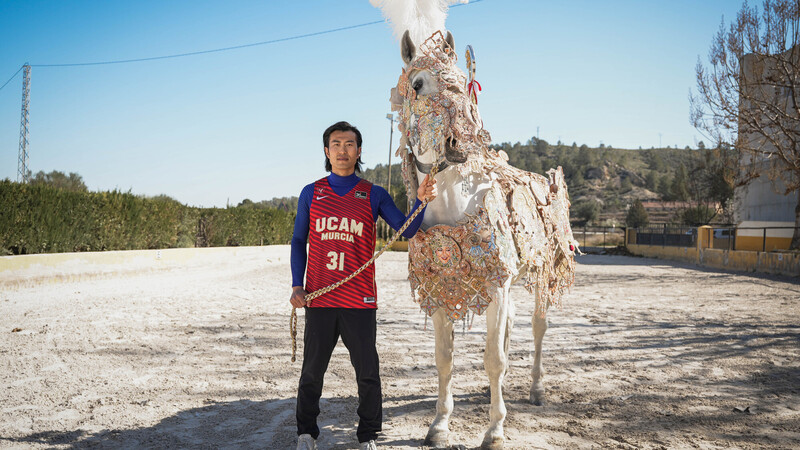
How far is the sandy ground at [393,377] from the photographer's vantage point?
129 inches

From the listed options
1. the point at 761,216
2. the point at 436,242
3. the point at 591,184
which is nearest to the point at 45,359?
the point at 436,242

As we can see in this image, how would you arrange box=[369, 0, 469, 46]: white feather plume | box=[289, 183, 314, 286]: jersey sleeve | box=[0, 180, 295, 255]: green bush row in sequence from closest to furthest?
box=[289, 183, 314, 286]: jersey sleeve < box=[369, 0, 469, 46]: white feather plume < box=[0, 180, 295, 255]: green bush row

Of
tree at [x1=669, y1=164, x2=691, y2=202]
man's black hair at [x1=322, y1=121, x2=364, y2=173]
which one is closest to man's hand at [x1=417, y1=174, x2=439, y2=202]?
man's black hair at [x1=322, y1=121, x2=364, y2=173]

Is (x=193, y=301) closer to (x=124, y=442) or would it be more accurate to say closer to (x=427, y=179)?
(x=124, y=442)

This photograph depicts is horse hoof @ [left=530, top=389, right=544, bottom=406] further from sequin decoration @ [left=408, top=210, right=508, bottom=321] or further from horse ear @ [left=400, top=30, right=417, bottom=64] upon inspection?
horse ear @ [left=400, top=30, right=417, bottom=64]

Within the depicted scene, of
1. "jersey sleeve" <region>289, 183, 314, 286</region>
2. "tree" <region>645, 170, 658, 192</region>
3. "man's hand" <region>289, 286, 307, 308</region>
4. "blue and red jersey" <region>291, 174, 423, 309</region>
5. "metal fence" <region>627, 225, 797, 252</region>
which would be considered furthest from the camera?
"tree" <region>645, 170, 658, 192</region>

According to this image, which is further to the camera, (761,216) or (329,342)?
(761,216)

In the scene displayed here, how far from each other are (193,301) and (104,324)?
2.40 meters

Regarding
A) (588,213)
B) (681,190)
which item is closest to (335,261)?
(681,190)

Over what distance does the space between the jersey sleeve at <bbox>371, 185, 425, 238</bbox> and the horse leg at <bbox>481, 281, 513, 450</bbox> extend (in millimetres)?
656

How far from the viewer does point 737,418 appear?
357 cm

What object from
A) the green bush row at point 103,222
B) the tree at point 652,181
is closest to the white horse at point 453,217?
the green bush row at point 103,222

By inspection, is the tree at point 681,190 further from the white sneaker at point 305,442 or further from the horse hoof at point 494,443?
the white sneaker at point 305,442

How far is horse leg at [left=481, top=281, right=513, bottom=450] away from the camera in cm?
299
